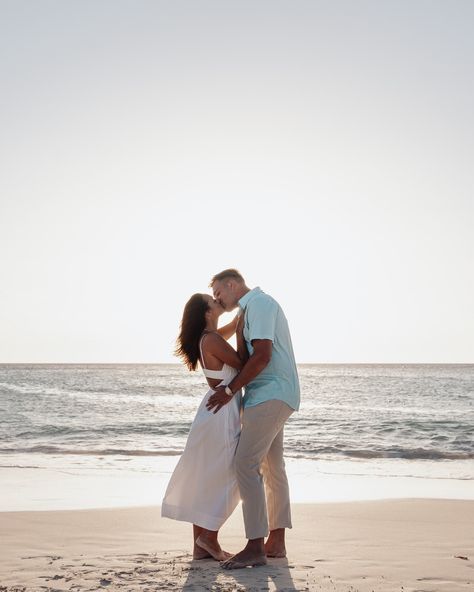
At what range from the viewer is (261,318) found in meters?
4.69

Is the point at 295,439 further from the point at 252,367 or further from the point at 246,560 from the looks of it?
the point at 252,367

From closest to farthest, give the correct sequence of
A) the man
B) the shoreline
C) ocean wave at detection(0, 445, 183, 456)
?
the man < the shoreline < ocean wave at detection(0, 445, 183, 456)

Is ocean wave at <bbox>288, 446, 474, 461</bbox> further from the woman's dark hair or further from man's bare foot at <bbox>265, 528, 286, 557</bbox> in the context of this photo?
the woman's dark hair

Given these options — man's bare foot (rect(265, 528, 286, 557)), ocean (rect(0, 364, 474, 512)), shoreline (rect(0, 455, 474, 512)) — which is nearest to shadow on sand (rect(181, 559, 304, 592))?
man's bare foot (rect(265, 528, 286, 557))

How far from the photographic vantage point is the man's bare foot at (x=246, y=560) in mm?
4551

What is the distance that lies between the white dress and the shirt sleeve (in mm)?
397

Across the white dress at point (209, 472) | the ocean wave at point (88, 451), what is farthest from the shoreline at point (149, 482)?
the white dress at point (209, 472)

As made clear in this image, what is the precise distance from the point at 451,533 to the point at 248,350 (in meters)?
2.52

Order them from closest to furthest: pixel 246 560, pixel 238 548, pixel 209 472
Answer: pixel 246 560 < pixel 209 472 < pixel 238 548

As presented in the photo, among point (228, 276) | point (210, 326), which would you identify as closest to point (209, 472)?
point (210, 326)

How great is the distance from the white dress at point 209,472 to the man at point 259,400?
3.8 inches

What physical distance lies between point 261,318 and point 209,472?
1.11 meters

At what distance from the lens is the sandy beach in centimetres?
420

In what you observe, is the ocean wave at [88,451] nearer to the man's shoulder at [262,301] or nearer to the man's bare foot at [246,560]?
the man's bare foot at [246,560]
